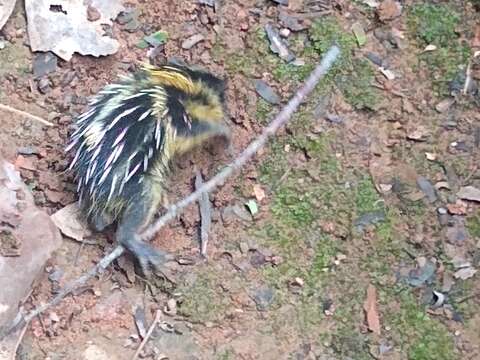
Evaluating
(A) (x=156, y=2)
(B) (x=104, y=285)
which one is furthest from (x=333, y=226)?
(A) (x=156, y=2)

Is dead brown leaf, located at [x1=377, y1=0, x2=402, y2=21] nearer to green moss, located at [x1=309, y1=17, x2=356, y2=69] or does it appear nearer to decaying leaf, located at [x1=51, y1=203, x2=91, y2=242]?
green moss, located at [x1=309, y1=17, x2=356, y2=69]

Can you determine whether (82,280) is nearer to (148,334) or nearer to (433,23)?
(148,334)

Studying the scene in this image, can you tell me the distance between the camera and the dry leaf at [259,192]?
5.35 metres

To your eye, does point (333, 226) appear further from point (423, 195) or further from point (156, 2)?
point (156, 2)

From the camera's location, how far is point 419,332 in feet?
16.6

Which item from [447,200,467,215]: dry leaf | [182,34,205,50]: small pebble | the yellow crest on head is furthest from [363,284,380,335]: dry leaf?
[182,34,205,50]: small pebble

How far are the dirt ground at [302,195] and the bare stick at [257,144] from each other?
5cm

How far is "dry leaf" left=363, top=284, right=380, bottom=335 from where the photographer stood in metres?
5.05

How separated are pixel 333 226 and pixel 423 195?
507 mm

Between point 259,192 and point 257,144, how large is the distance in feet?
0.88

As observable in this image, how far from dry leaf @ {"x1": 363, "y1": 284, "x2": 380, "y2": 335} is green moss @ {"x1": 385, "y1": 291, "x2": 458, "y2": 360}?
0.06 meters

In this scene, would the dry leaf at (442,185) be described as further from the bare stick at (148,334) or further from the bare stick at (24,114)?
the bare stick at (24,114)

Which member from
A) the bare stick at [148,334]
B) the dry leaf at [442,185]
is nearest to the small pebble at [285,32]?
the dry leaf at [442,185]

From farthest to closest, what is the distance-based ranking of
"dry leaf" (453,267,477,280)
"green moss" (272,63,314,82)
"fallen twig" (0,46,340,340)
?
"green moss" (272,63,314,82), "dry leaf" (453,267,477,280), "fallen twig" (0,46,340,340)
